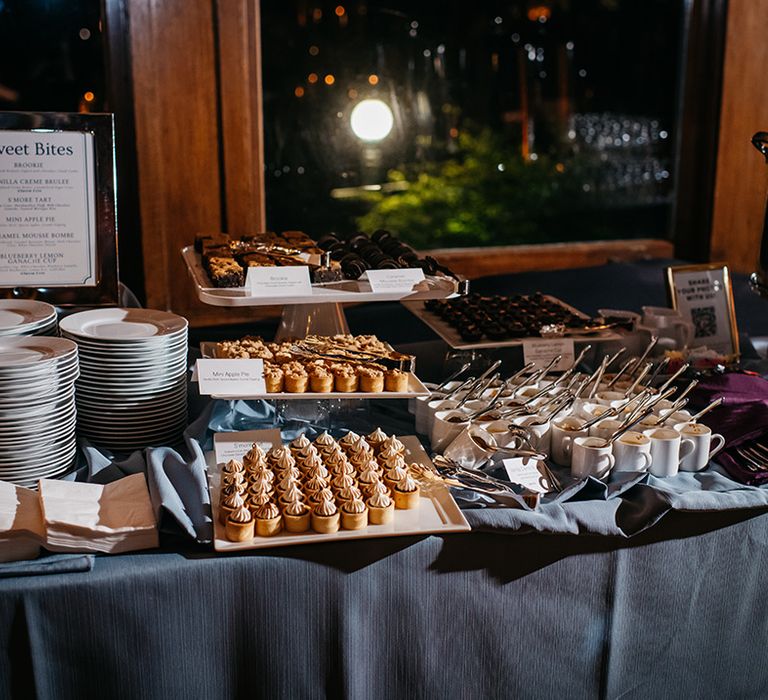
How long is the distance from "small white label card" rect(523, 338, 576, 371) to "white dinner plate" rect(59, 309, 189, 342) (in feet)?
2.46

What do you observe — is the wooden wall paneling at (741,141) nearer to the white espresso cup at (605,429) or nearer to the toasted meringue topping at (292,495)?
the white espresso cup at (605,429)

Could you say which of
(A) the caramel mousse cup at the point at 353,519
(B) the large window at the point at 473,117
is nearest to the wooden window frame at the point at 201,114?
(B) the large window at the point at 473,117

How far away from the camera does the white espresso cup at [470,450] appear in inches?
67.1

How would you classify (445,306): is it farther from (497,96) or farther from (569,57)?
(569,57)

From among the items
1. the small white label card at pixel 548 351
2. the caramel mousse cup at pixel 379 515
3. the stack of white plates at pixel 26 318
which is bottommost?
the caramel mousse cup at pixel 379 515

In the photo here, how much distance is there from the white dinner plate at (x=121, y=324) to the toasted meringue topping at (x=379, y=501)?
0.55 m

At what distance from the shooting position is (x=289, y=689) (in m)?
1.48

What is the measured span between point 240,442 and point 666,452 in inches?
31.5

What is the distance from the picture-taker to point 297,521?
1.43 metres

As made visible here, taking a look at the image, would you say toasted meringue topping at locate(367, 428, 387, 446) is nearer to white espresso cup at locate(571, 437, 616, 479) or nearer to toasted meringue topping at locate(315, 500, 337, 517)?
toasted meringue topping at locate(315, 500, 337, 517)

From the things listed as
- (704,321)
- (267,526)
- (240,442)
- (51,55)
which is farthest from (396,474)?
(51,55)

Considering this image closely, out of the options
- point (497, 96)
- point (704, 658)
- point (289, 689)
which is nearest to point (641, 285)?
point (497, 96)

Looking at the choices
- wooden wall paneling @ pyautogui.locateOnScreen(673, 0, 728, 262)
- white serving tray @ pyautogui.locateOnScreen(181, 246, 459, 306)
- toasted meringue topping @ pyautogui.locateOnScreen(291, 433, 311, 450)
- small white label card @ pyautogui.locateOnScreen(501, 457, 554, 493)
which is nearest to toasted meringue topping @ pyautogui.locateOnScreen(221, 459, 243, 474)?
toasted meringue topping @ pyautogui.locateOnScreen(291, 433, 311, 450)

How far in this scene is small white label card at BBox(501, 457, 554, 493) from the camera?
1645 millimetres
